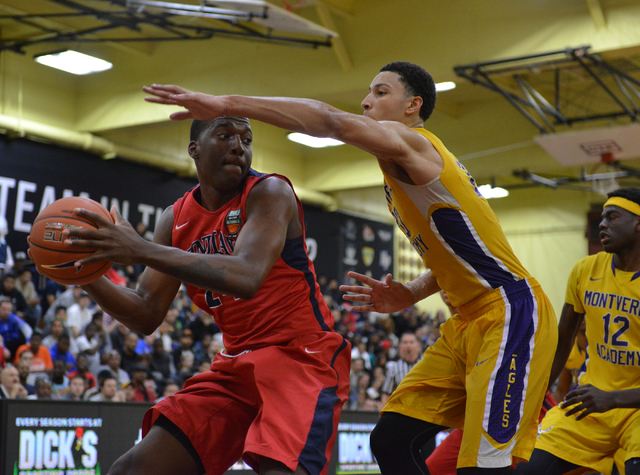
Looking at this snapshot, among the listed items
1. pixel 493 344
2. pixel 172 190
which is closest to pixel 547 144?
pixel 172 190

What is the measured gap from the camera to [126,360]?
1076 cm

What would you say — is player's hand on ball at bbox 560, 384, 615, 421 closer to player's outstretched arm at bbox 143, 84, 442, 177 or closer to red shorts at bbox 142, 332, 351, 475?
red shorts at bbox 142, 332, 351, 475

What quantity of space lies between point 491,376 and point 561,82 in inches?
510

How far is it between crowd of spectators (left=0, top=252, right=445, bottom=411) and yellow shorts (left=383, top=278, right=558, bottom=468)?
5.58 metres

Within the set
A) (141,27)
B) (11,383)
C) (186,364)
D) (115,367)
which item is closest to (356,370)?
(186,364)

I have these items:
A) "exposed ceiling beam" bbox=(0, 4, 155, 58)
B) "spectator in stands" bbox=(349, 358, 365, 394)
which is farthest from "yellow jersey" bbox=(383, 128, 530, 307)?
"exposed ceiling beam" bbox=(0, 4, 155, 58)

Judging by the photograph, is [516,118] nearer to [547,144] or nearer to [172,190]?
[547,144]

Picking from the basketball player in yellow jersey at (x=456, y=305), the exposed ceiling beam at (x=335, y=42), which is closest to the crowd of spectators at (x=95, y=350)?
the exposed ceiling beam at (x=335, y=42)

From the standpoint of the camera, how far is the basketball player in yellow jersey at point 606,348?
14.0 ft

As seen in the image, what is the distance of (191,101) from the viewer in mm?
2625

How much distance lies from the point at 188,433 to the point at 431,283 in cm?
157

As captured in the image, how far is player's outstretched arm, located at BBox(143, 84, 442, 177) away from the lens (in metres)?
2.67

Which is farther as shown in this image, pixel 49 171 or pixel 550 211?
pixel 550 211

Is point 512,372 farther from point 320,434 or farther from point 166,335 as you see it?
point 166,335
